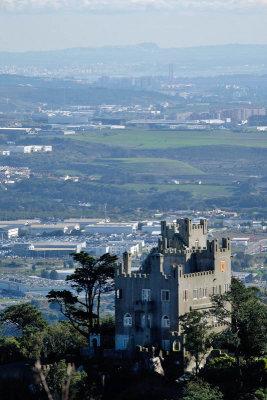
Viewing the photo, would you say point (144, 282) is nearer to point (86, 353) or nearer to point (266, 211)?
point (86, 353)

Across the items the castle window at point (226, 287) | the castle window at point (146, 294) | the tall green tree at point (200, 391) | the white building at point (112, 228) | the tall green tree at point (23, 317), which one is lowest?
the white building at point (112, 228)

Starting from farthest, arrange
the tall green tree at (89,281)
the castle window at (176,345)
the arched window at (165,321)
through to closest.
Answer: the tall green tree at (89,281) < the arched window at (165,321) < the castle window at (176,345)

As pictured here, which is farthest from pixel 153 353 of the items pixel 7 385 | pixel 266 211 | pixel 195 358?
pixel 266 211

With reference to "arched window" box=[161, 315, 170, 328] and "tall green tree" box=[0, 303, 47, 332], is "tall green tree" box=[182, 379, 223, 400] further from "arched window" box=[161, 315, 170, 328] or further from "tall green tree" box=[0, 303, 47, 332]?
"tall green tree" box=[0, 303, 47, 332]

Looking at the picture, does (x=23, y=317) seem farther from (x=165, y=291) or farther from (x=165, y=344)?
(x=165, y=344)

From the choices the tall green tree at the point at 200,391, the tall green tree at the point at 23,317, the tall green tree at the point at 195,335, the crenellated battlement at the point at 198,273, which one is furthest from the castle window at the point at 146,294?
the tall green tree at the point at 23,317

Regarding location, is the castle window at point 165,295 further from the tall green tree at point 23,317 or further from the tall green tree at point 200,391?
the tall green tree at point 23,317

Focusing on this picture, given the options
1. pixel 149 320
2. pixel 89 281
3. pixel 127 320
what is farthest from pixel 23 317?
pixel 149 320
